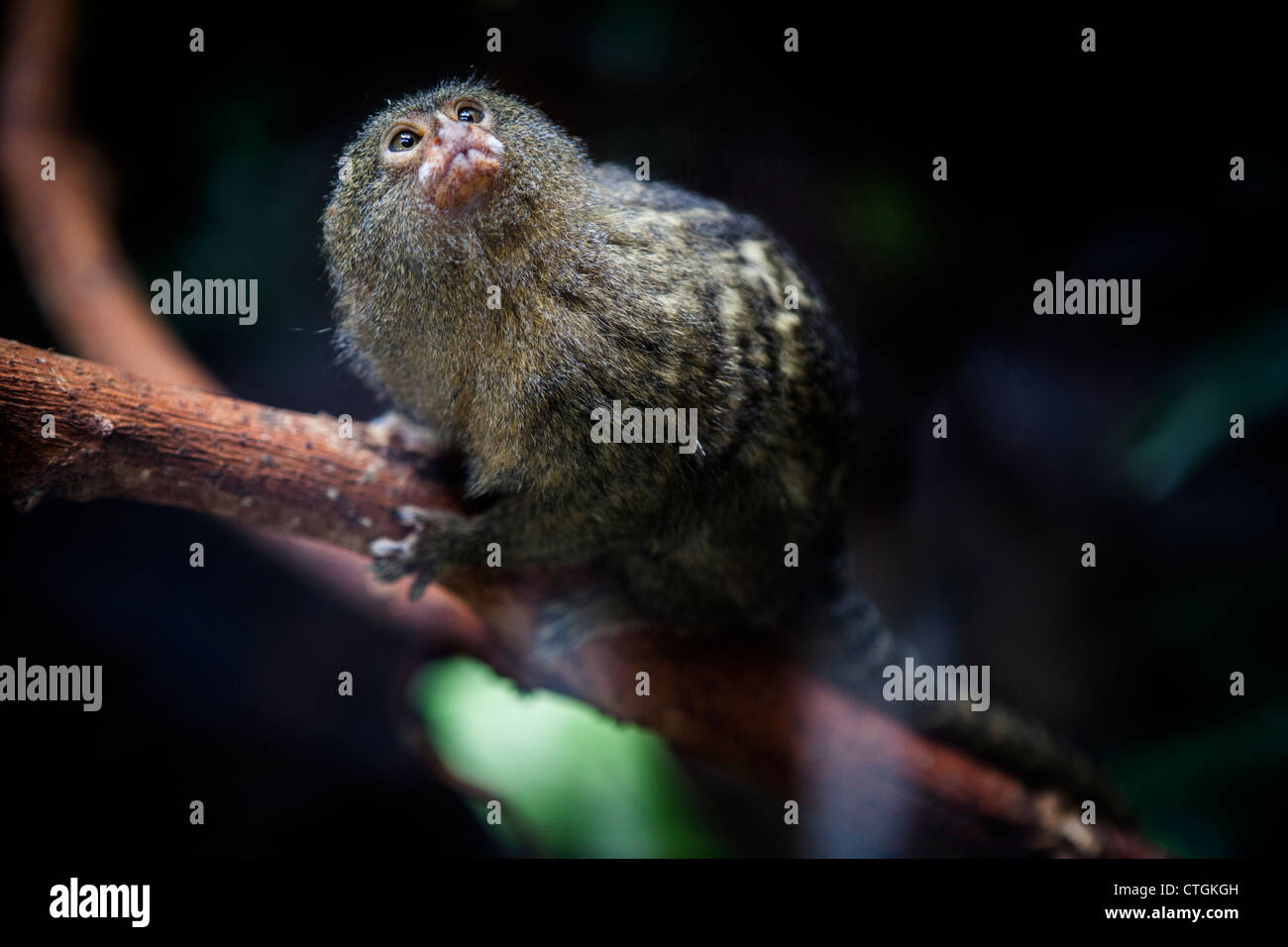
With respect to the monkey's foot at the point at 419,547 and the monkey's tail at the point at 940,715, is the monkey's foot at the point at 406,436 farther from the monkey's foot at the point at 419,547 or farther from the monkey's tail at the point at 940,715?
the monkey's tail at the point at 940,715

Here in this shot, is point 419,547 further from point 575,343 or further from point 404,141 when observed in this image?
point 404,141

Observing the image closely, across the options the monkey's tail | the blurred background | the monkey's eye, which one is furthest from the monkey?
the monkey's tail

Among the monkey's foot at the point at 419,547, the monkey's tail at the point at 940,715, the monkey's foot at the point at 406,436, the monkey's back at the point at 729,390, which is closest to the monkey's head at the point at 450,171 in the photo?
the monkey's back at the point at 729,390

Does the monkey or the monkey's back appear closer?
the monkey

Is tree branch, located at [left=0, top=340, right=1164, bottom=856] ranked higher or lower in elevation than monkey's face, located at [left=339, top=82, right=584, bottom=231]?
lower

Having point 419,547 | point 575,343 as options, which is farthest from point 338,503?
point 575,343

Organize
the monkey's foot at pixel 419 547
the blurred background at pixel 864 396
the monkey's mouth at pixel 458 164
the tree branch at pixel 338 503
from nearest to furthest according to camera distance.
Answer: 1. the monkey's mouth at pixel 458 164
2. the tree branch at pixel 338 503
3. the blurred background at pixel 864 396
4. the monkey's foot at pixel 419 547

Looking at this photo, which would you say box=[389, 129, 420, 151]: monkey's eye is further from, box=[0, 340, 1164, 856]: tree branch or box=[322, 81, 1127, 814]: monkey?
box=[0, 340, 1164, 856]: tree branch
